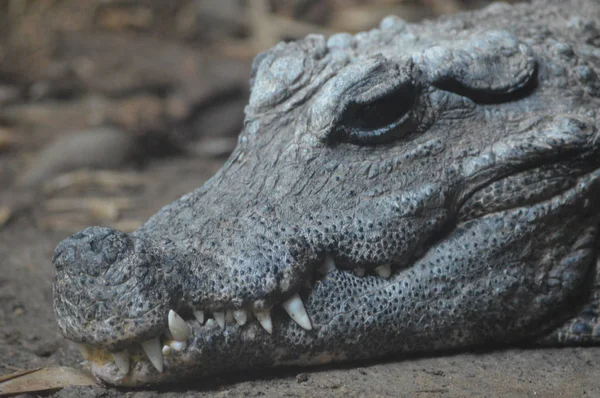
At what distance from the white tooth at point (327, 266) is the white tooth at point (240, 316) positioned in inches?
14.9

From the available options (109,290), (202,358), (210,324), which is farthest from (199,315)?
(109,290)

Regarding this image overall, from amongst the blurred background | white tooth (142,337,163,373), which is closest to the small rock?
the blurred background

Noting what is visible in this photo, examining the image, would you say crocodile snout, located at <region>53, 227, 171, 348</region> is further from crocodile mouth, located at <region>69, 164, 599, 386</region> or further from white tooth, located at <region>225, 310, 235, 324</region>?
white tooth, located at <region>225, 310, 235, 324</region>

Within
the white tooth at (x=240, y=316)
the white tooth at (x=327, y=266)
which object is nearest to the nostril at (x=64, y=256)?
the white tooth at (x=240, y=316)

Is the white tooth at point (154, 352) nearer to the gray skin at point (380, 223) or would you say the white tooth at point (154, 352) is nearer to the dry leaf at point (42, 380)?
the gray skin at point (380, 223)

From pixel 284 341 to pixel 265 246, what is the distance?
39 cm

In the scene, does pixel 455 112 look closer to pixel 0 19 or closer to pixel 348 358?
pixel 348 358

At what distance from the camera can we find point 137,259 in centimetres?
270

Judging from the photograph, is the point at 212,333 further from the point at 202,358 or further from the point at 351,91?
the point at 351,91

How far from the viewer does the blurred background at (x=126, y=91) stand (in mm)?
6859

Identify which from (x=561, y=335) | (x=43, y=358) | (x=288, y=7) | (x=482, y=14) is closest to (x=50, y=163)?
(x=288, y=7)

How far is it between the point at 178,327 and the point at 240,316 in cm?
24

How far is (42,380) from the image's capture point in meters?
3.04

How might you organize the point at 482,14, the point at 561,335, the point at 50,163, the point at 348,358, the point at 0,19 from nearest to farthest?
1. the point at 348,358
2. the point at 561,335
3. the point at 482,14
4. the point at 50,163
5. the point at 0,19
